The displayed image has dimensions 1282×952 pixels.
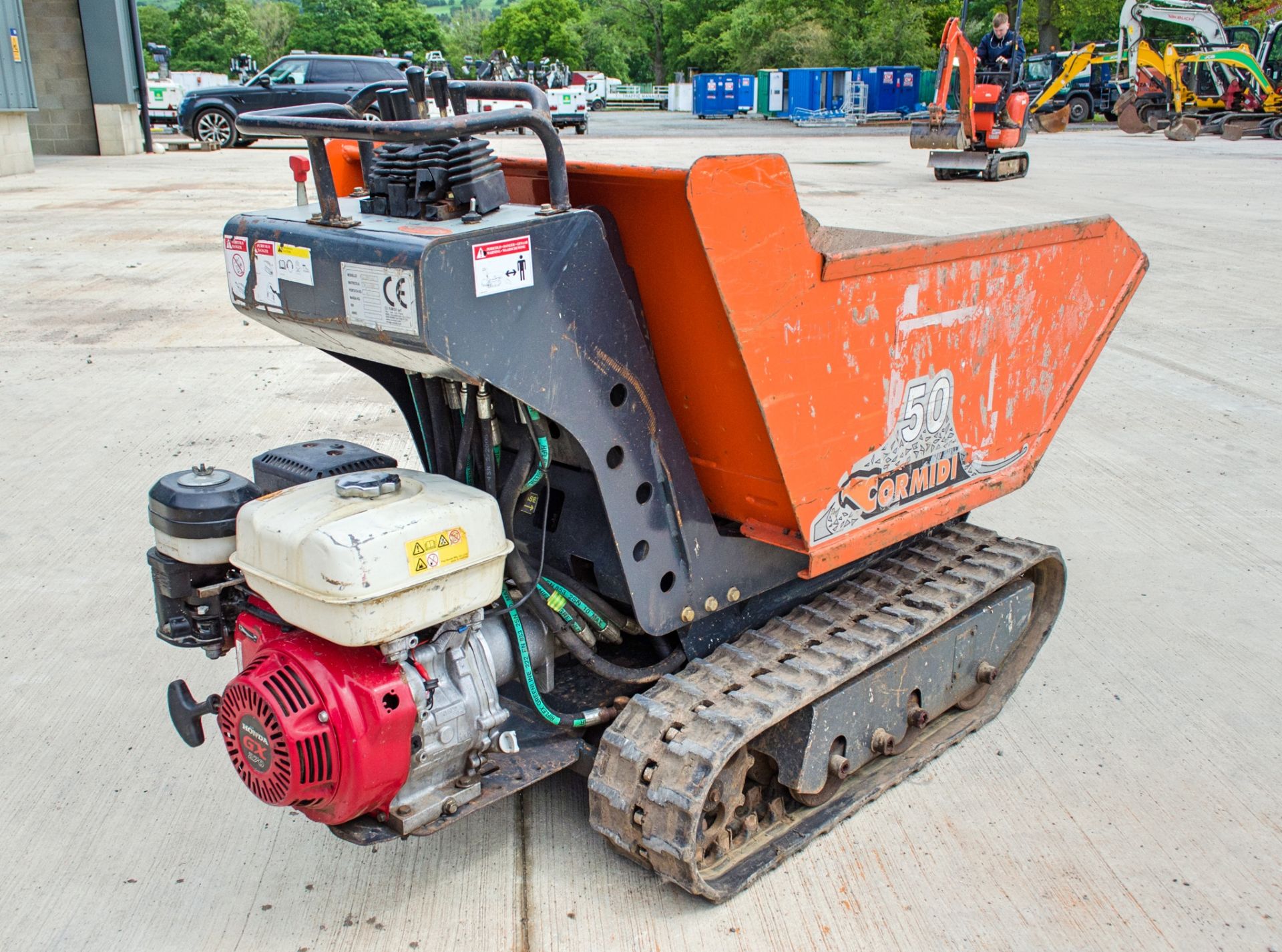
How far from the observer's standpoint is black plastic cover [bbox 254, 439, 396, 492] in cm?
280

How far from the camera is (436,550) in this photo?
230 cm

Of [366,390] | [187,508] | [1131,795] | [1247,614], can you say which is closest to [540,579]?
[187,508]

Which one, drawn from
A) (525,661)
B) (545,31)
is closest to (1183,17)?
(525,661)

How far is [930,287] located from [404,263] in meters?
1.38

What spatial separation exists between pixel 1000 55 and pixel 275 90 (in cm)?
1300

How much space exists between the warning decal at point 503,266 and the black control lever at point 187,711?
1.16 metres

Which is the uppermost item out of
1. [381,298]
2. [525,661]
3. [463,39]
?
[463,39]

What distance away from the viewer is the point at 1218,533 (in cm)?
470

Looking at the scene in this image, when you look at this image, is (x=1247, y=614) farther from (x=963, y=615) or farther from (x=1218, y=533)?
(x=963, y=615)

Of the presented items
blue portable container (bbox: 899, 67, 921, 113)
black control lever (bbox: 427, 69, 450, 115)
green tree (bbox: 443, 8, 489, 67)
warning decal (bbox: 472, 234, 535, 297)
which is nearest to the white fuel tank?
warning decal (bbox: 472, 234, 535, 297)

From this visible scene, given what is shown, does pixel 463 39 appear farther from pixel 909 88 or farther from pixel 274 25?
pixel 909 88

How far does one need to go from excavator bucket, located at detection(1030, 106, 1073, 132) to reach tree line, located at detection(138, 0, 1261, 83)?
14.1 meters

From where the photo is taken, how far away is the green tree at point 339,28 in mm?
78000

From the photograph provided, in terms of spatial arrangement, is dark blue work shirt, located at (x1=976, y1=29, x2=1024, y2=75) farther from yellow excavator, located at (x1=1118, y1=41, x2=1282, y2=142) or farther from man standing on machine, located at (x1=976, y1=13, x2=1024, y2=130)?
yellow excavator, located at (x1=1118, y1=41, x2=1282, y2=142)
